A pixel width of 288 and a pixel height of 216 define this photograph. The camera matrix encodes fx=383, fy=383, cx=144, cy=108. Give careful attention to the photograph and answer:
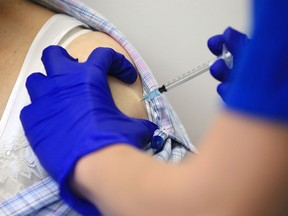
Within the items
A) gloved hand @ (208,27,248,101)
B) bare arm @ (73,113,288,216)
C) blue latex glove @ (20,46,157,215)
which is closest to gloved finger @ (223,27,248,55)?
gloved hand @ (208,27,248,101)

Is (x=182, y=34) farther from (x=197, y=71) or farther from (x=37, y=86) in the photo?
(x=37, y=86)

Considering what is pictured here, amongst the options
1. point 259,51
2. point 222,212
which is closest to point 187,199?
point 222,212

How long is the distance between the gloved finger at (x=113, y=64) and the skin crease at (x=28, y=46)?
2cm

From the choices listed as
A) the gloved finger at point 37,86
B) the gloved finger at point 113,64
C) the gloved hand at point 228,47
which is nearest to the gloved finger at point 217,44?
the gloved hand at point 228,47

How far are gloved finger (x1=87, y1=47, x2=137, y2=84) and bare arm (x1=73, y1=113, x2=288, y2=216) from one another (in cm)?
37

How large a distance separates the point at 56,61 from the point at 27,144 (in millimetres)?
191

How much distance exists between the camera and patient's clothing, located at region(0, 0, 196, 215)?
2.55 ft

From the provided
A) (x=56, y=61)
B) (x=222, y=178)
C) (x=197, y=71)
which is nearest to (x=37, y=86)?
(x=56, y=61)

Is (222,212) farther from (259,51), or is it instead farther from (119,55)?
(119,55)

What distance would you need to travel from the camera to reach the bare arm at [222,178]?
0.41 metres

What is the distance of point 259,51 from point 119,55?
547mm

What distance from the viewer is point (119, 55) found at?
91cm

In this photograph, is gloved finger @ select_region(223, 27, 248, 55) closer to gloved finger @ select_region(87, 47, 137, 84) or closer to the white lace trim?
gloved finger @ select_region(87, 47, 137, 84)

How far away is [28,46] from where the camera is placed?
3.21 feet
